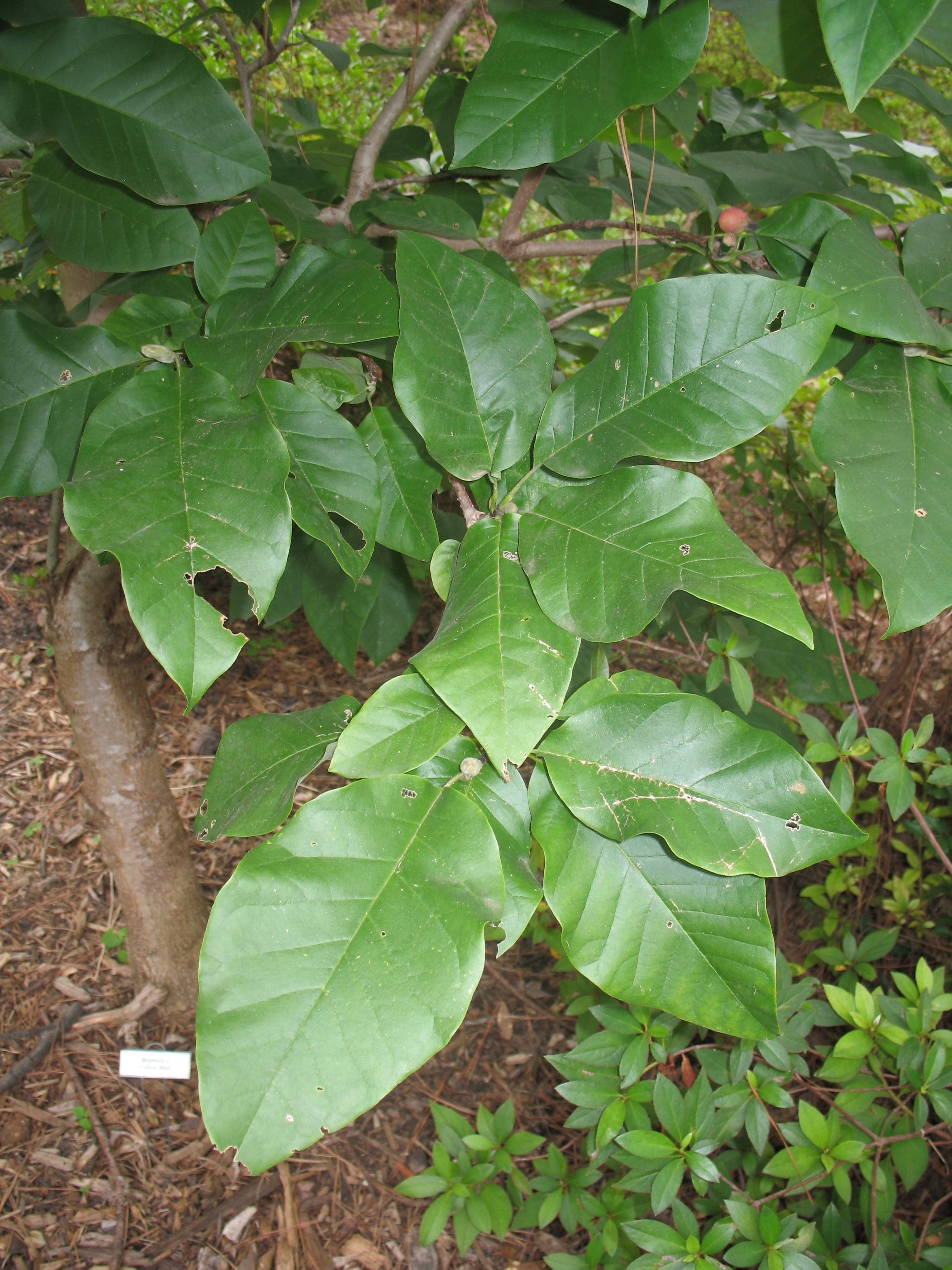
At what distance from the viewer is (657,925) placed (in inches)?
22.9

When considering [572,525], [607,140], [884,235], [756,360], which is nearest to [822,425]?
[756,360]

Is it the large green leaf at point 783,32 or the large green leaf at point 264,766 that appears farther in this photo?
the large green leaf at point 783,32

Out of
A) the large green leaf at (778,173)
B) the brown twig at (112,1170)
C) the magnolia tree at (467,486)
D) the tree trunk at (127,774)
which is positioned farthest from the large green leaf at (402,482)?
the brown twig at (112,1170)

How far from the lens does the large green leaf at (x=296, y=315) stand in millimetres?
641

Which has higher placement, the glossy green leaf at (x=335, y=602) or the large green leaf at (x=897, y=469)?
the large green leaf at (x=897, y=469)

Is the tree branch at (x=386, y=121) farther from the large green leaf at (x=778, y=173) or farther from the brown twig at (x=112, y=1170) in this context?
the brown twig at (x=112, y=1170)

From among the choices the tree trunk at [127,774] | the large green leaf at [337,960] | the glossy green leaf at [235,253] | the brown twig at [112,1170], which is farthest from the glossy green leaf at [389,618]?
the brown twig at [112,1170]

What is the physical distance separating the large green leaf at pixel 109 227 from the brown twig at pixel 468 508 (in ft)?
1.18

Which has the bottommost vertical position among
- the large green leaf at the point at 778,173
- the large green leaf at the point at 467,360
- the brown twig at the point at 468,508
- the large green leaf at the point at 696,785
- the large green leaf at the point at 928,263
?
the large green leaf at the point at 696,785

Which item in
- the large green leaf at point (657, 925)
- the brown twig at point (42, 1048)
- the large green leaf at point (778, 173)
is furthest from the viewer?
the brown twig at point (42, 1048)

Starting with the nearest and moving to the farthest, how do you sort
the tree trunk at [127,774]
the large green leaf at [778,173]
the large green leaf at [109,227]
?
the large green leaf at [109,227] → the large green leaf at [778,173] → the tree trunk at [127,774]

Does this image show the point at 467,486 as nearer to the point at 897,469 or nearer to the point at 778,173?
the point at 897,469

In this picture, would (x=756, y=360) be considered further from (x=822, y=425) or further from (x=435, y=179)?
(x=435, y=179)

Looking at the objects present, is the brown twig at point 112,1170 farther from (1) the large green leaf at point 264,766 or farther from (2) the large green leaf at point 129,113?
(2) the large green leaf at point 129,113
